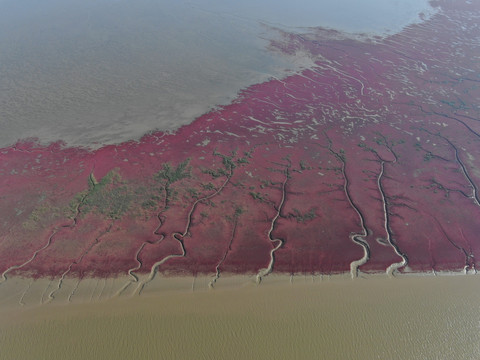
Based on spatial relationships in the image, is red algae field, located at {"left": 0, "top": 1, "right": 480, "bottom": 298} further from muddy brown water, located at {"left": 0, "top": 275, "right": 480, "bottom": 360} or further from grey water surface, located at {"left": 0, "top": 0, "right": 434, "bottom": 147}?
grey water surface, located at {"left": 0, "top": 0, "right": 434, "bottom": 147}

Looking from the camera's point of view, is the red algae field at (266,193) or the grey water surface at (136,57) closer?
the red algae field at (266,193)

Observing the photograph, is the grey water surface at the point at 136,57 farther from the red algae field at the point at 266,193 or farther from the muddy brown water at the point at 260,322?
the muddy brown water at the point at 260,322

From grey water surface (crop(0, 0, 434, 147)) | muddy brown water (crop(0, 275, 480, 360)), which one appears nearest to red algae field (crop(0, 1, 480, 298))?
muddy brown water (crop(0, 275, 480, 360))

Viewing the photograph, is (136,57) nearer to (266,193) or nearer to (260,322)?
(266,193)

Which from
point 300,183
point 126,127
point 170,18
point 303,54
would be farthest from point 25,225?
point 170,18

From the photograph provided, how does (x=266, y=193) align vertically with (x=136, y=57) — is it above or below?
below

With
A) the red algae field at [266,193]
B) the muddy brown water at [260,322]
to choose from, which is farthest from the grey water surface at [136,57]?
the muddy brown water at [260,322]

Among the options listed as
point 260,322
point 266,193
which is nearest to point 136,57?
point 266,193
